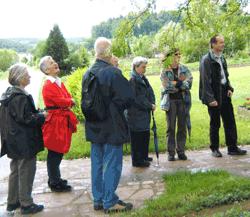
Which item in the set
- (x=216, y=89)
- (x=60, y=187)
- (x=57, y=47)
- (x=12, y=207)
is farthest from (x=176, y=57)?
(x=57, y=47)

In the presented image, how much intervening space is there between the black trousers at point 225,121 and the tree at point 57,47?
22.6 metres

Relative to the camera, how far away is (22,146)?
210 inches

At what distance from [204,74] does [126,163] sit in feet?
6.28

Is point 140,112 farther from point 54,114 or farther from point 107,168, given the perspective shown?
point 107,168

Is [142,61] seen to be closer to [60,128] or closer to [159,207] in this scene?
[60,128]

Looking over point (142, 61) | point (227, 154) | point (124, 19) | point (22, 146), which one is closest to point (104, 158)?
point (22, 146)

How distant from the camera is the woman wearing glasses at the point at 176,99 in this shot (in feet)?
24.0

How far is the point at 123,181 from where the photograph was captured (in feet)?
21.5

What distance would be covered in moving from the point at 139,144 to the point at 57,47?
23928 mm

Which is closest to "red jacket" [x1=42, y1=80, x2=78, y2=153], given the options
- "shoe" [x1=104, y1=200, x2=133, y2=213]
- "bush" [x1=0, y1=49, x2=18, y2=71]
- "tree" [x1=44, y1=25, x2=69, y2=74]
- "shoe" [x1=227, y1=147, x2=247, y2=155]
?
"shoe" [x1=104, y1=200, x2=133, y2=213]

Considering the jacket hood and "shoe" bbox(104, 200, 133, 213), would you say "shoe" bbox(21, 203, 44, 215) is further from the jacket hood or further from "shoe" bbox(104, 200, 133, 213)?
the jacket hood

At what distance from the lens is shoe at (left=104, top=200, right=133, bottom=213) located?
529 cm

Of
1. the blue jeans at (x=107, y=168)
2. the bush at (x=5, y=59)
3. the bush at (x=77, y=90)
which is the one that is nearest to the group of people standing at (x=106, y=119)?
the blue jeans at (x=107, y=168)

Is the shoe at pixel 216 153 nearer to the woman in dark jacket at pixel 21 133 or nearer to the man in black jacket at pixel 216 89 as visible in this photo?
the man in black jacket at pixel 216 89
